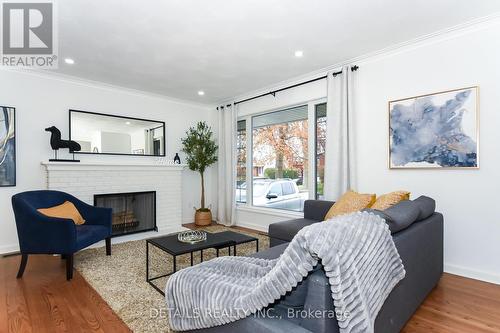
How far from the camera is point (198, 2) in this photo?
2.37 m

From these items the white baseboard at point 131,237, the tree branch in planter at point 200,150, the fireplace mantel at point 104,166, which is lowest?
the white baseboard at point 131,237

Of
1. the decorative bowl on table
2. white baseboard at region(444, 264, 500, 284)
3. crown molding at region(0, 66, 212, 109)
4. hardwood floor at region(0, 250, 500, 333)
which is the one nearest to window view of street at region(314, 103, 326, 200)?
white baseboard at region(444, 264, 500, 284)

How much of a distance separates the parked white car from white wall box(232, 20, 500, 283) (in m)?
1.23

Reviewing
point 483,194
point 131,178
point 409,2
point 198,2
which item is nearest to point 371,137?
point 483,194

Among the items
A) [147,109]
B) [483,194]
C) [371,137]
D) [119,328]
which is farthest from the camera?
[147,109]

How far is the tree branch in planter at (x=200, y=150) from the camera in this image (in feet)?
17.6

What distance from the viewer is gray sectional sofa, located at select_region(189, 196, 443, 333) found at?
111cm

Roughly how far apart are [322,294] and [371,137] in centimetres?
289

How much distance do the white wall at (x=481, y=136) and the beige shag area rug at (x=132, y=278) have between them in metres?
2.01

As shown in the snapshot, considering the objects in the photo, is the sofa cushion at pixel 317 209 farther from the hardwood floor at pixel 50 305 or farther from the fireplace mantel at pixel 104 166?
the fireplace mantel at pixel 104 166

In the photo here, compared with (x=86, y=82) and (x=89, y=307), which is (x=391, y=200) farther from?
(x=86, y=82)

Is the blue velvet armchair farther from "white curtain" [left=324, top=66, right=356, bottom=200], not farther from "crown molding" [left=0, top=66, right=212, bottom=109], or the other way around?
"white curtain" [left=324, top=66, right=356, bottom=200]

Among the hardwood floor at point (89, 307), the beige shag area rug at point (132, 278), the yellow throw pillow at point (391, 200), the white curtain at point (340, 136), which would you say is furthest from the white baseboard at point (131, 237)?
the yellow throw pillow at point (391, 200)

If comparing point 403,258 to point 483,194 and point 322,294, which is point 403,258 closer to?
point 322,294
